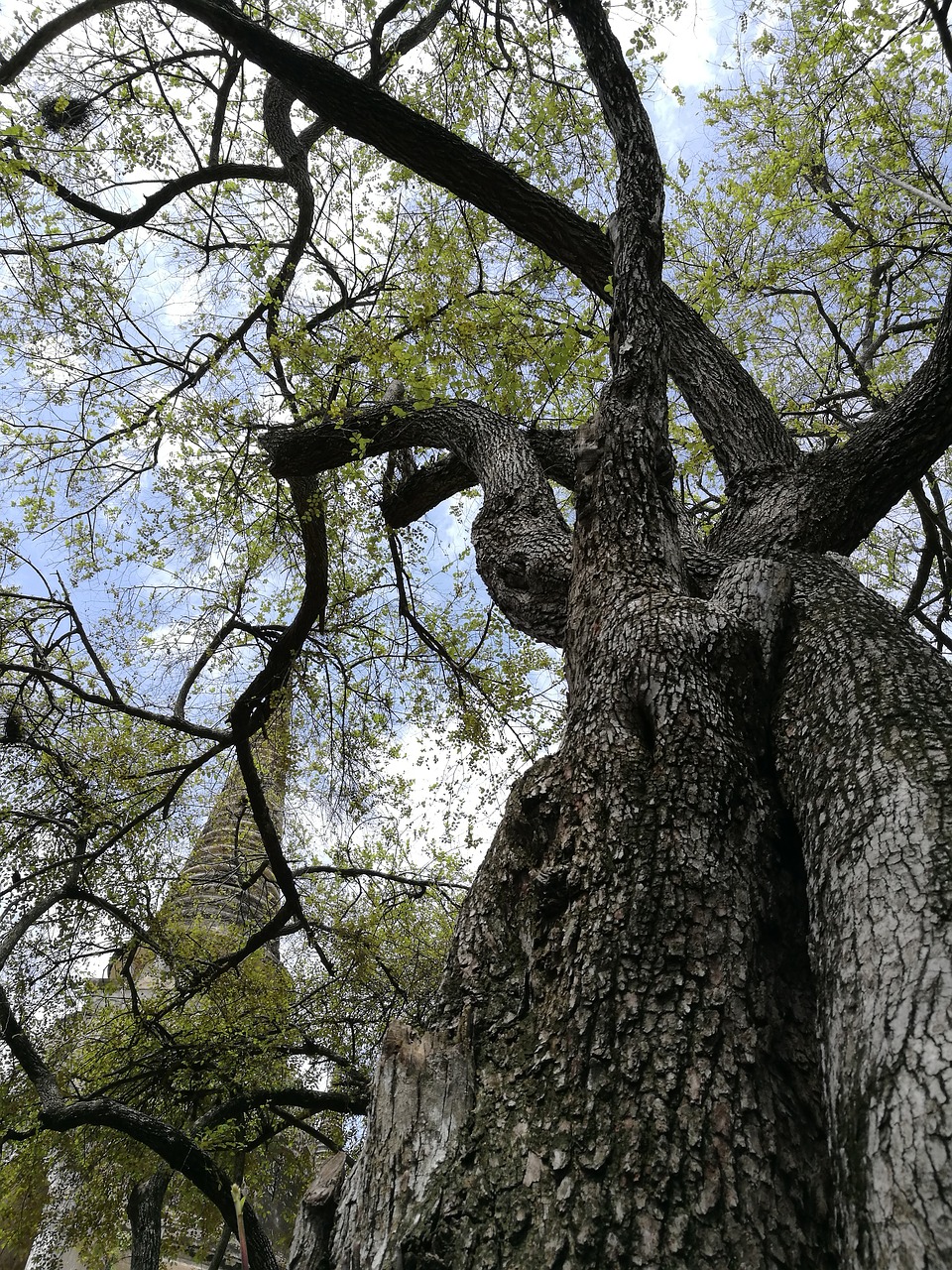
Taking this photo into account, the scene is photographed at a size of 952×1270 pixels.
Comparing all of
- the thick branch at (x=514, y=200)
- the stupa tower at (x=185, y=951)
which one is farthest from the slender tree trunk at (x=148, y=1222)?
the thick branch at (x=514, y=200)

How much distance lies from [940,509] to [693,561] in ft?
14.2

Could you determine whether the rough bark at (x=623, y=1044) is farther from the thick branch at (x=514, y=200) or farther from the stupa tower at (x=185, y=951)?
the stupa tower at (x=185, y=951)

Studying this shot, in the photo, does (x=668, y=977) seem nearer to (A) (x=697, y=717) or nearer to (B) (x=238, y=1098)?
(A) (x=697, y=717)

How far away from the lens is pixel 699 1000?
2.05 metres

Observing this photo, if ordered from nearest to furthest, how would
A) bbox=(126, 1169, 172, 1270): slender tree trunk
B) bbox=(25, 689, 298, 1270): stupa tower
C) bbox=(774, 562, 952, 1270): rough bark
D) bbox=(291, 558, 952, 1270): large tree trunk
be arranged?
bbox=(774, 562, 952, 1270): rough bark, bbox=(291, 558, 952, 1270): large tree trunk, bbox=(126, 1169, 172, 1270): slender tree trunk, bbox=(25, 689, 298, 1270): stupa tower

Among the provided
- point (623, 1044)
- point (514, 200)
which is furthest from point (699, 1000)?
point (514, 200)

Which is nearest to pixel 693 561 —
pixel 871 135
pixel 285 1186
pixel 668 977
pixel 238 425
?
pixel 668 977

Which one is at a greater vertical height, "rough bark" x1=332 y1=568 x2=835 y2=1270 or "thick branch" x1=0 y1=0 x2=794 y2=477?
"thick branch" x1=0 y1=0 x2=794 y2=477

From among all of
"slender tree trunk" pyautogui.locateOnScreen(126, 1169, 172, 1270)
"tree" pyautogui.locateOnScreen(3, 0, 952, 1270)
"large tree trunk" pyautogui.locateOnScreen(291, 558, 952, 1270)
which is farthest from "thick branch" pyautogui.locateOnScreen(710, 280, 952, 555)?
"slender tree trunk" pyautogui.locateOnScreen(126, 1169, 172, 1270)

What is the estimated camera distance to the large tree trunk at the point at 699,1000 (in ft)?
5.49

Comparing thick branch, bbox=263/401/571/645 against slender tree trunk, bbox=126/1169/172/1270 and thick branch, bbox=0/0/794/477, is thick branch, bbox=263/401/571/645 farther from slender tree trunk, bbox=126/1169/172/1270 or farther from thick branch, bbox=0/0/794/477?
slender tree trunk, bbox=126/1169/172/1270

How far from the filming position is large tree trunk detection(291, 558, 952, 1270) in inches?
65.8

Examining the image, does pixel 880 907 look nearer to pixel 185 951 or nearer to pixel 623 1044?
pixel 623 1044

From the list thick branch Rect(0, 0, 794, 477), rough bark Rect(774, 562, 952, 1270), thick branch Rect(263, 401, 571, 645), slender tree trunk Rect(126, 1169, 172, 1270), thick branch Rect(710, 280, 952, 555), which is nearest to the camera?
rough bark Rect(774, 562, 952, 1270)
